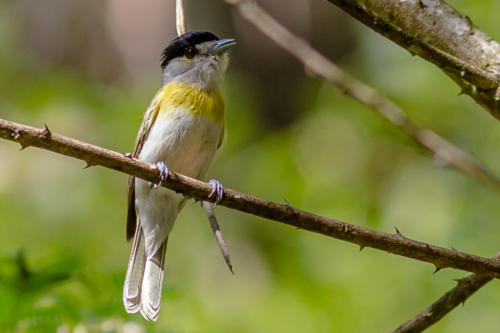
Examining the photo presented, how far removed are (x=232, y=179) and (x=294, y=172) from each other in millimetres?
819

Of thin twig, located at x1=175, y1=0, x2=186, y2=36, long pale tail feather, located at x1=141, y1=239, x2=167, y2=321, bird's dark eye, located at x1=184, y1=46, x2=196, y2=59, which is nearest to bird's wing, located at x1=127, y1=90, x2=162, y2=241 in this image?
long pale tail feather, located at x1=141, y1=239, x2=167, y2=321

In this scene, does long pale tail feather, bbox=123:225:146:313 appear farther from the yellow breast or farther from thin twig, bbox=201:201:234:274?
thin twig, bbox=201:201:234:274

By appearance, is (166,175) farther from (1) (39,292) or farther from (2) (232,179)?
(2) (232,179)

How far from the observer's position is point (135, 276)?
4332 mm

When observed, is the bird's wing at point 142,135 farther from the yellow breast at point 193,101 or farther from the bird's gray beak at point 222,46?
the bird's gray beak at point 222,46

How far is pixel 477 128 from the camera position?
19.8 ft

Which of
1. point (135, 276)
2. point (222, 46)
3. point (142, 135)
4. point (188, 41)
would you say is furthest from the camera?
point (188, 41)

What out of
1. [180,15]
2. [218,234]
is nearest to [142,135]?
[180,15]

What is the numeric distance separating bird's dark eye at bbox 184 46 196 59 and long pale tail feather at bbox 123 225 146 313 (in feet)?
4.17

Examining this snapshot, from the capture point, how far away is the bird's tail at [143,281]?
388cm

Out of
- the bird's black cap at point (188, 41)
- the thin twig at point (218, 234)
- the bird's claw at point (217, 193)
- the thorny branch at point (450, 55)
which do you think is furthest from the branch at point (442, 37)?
the bird's black cap at point (188, 41)

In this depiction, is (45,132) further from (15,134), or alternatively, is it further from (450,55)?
(450,55)

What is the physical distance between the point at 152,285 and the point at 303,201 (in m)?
2.53

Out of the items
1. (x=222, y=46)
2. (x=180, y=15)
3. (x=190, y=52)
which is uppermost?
(x=180, y=15)
